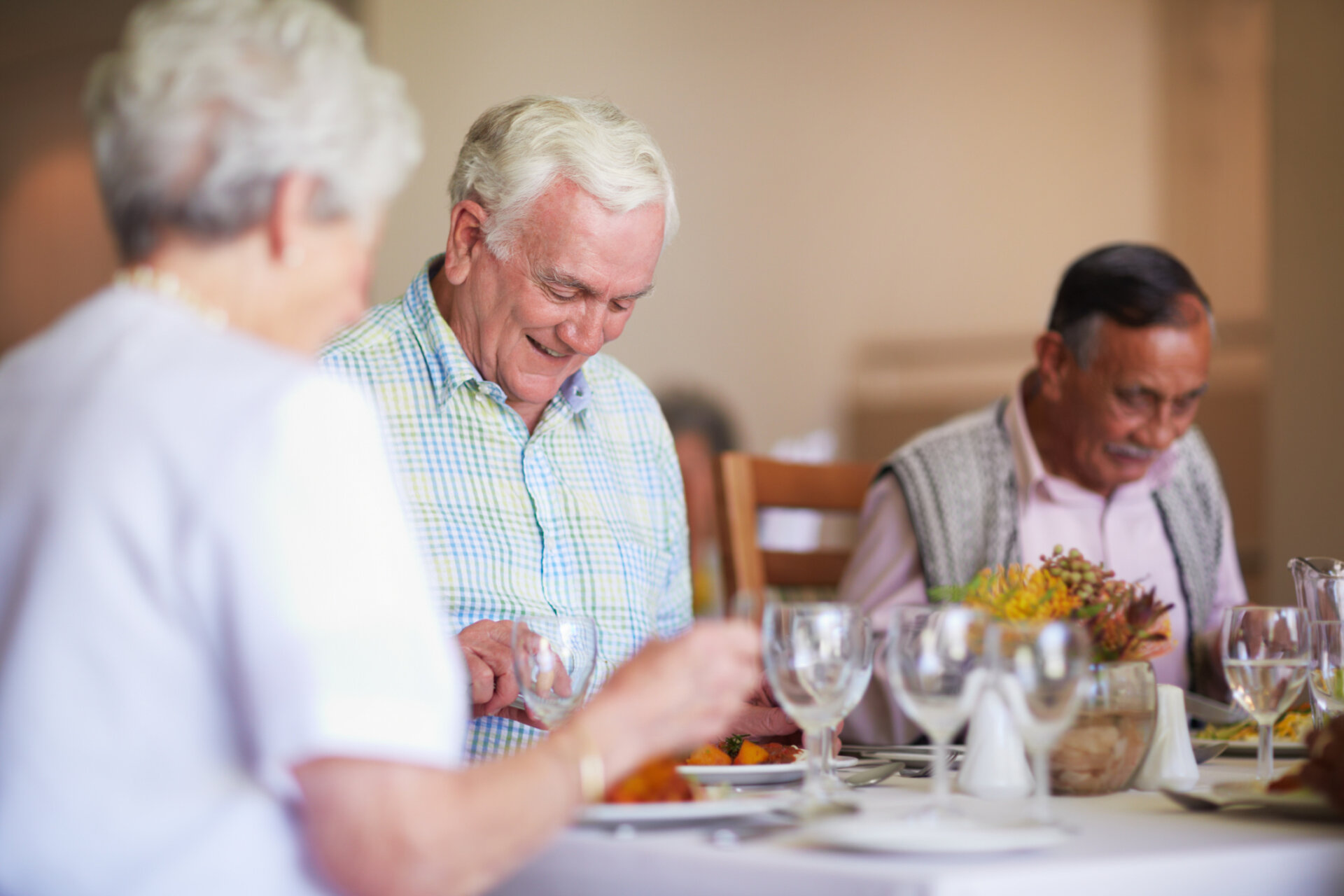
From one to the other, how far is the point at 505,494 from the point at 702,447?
2.53 metres

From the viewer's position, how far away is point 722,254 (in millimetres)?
4281

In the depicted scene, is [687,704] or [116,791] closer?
[116,791]

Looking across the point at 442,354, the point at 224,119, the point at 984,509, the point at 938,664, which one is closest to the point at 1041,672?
the point at 938,664

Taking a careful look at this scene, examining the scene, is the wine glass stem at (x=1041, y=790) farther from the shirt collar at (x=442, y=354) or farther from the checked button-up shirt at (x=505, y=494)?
the shirt collar at (x=442, y=354)

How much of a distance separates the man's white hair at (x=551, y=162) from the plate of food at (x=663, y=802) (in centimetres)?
80

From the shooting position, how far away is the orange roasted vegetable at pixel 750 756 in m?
1.24

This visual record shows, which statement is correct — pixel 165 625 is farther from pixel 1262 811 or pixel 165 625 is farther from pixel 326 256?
pixel 1262 811

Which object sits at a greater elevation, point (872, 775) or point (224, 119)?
point (224, 119)

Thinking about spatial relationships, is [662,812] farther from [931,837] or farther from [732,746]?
[732,746]

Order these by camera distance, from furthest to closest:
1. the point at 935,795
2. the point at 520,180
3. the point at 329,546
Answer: the point at 520,180, the point at 935,795, the point at 329,546

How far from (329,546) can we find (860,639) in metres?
0.44

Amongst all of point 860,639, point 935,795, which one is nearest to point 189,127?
point 860,639

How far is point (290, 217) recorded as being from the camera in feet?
2.75

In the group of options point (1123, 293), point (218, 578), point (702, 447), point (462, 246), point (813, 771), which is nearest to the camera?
point (218, 578)
